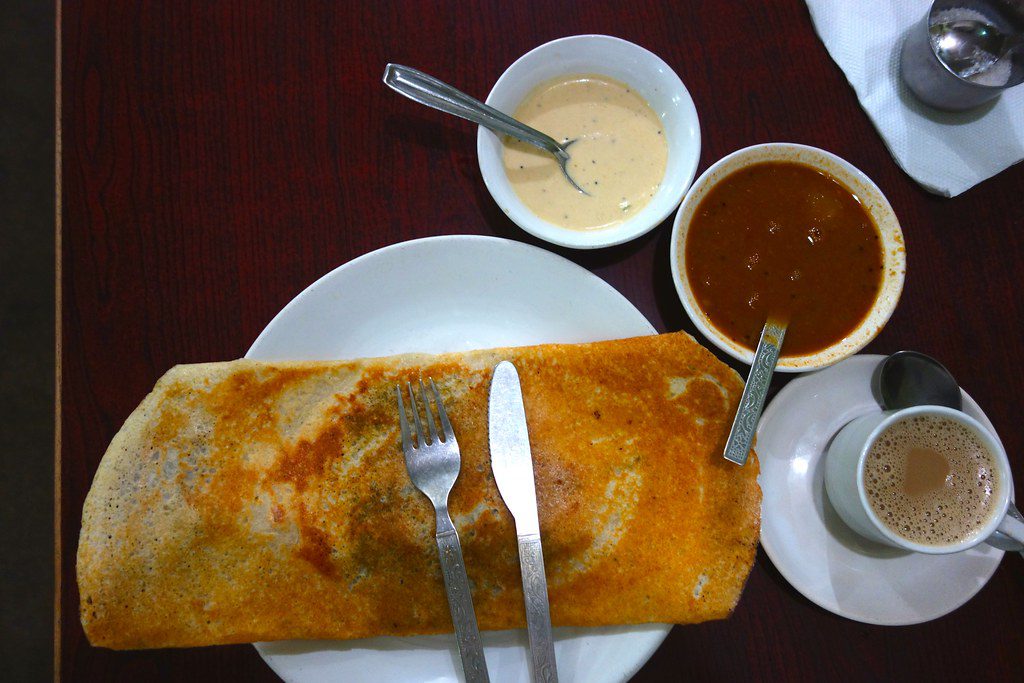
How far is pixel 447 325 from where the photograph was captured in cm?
151

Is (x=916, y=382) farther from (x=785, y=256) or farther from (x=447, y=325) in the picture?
(x=447, y=325)

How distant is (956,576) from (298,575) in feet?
4.49

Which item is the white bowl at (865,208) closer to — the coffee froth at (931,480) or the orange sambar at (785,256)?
the orange sambar at (785,256)

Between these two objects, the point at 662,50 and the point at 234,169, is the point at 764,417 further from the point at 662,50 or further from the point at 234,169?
the point at 234,169

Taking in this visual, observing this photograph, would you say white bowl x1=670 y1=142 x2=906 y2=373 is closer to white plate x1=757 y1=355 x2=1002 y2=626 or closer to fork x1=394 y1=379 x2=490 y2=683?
white plate x1=757 y1=355 x2=1002 y2=626

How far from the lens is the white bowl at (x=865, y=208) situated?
1.38 m

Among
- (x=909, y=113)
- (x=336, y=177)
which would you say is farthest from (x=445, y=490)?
(x=909, y=113)

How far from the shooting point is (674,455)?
1368 mm

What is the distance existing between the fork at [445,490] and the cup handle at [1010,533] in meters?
1.04

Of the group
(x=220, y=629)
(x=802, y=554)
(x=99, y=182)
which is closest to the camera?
(x=220, y=629)

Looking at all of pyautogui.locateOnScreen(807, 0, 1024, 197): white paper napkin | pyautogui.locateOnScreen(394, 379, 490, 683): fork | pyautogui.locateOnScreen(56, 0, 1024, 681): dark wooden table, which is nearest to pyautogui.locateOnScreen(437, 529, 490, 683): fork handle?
pyautogui.locateOnScreen(394, 379, 490, 683): fork

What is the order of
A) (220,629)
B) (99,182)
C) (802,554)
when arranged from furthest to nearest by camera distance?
(99,182), (802,554), (220,629)

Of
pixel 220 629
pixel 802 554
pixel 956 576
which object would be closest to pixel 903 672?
pixel 956 576

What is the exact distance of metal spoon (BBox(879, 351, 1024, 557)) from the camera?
4.70 feet
